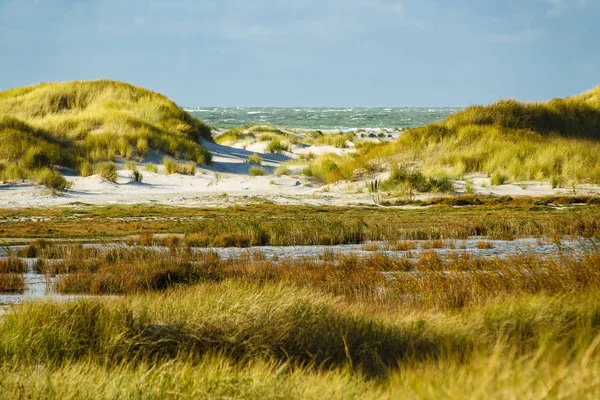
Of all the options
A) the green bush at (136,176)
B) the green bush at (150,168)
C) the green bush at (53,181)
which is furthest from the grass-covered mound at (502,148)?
the green bush at (53,181)

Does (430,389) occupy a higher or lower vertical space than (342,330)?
higher

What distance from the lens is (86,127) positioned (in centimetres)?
3309

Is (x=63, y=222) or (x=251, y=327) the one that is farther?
(x=63, y=222)

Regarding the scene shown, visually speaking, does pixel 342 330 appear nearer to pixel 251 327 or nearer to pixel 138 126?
pixel 251 327

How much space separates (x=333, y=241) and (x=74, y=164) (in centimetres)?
1624

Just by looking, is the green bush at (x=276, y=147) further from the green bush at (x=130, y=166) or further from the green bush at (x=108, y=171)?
the green bush at (x=108, y=171)

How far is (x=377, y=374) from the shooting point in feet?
19.9

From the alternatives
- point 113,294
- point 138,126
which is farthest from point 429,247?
point 138,126

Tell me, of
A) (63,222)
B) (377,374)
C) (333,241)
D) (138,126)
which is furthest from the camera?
(138,126)

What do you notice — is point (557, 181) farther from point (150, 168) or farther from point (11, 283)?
point (11, 283)

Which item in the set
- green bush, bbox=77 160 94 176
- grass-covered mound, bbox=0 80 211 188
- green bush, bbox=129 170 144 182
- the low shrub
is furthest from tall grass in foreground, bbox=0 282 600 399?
the low shrub

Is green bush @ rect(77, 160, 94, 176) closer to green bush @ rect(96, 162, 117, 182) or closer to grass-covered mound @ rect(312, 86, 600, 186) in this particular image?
green bush @ rect(96, 162, 117, 182)

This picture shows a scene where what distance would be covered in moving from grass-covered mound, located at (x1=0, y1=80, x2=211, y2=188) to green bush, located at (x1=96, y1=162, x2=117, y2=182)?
0.56 meters

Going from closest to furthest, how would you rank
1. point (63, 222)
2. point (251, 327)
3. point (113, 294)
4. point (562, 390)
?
1. point (562, 390)
2. point (251, 327)
3. point (113, 294)
4. point (63, 222)
